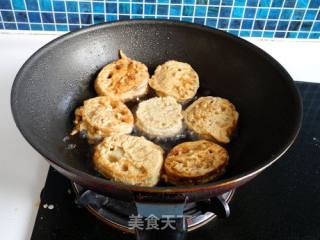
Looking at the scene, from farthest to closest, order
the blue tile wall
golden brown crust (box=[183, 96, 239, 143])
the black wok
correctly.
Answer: the blue tile wall < golden brown crust (box=[183, 96, 239, 143]) < the black wok

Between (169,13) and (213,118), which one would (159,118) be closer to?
(213,118)

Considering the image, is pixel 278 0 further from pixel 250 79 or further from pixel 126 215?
pixel 126 215

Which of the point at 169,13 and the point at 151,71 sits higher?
the point at 169,13

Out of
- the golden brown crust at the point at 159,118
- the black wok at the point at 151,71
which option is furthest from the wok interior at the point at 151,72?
the golden brown crust at the point at 159,118

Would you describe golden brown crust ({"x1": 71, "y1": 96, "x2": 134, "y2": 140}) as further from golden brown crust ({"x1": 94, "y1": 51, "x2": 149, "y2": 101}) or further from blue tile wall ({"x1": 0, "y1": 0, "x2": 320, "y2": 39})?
blue tile wall ({"x1": 0, "y1": 0, "x2": 320, "y2": 39})

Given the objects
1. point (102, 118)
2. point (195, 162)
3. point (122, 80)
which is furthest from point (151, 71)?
point (195, 162)

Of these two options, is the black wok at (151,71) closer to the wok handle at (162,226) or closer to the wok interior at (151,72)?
the wok interior at (151,72)

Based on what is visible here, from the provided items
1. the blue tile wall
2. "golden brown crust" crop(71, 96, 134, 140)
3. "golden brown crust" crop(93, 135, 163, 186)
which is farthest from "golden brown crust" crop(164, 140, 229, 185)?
the blue tile wall
